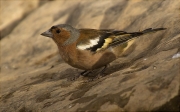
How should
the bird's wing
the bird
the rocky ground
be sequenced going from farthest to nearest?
the bird's wing, the bird, the rocky ground

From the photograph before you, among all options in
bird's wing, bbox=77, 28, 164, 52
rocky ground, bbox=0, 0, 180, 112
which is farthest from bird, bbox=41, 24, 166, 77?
rocky ground, bbox=0, 0, 180, 112

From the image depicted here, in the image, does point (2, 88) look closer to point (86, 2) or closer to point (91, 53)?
point (91, 53)

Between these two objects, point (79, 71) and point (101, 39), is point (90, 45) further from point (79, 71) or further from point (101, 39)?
point (79, 71)

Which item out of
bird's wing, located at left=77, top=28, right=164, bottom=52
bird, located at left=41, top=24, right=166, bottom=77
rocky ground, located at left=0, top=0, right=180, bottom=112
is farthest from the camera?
bird's wing, located at left=77, top=28, right=164, bottom=52

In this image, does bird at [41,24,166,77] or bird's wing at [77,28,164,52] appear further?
bird's wing at [77,28,164,52]

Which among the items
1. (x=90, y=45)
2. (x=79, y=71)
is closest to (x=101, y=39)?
(x=90, y=45)

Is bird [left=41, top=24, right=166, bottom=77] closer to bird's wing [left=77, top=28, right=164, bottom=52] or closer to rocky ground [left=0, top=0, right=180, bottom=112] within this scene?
bird's wing [left=77, top=28, right=164, bottom=52]

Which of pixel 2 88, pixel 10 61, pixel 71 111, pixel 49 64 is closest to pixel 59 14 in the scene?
pixel 10 61
